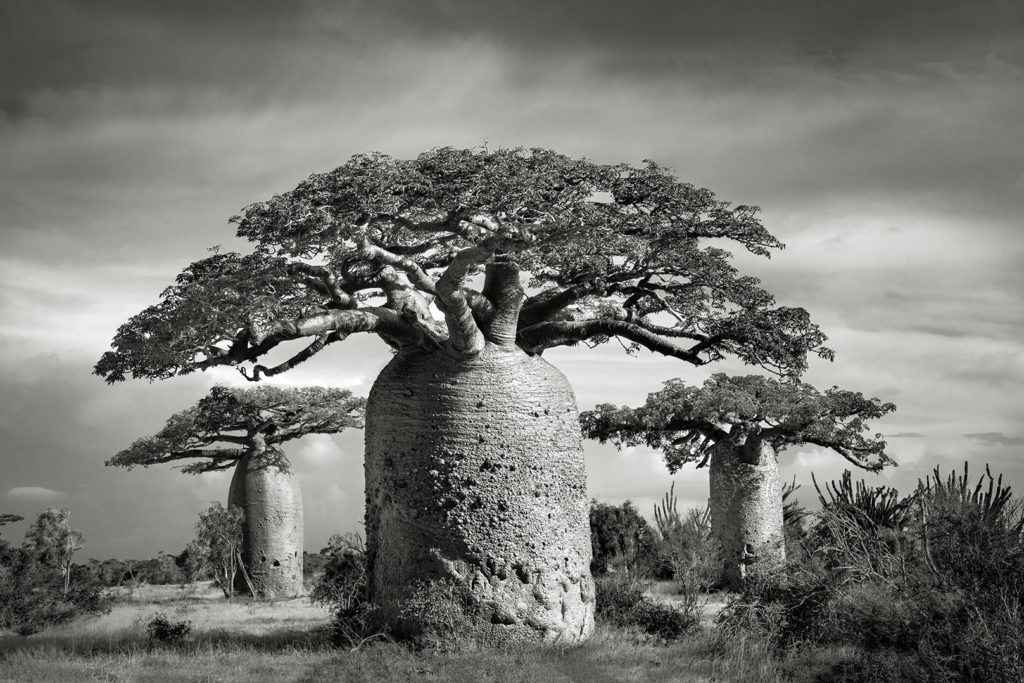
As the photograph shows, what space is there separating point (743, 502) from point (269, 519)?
8738 mm

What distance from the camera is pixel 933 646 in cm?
910

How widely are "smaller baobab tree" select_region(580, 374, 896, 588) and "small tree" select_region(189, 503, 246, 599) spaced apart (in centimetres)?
671

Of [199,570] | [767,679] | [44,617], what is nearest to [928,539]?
[767,679]

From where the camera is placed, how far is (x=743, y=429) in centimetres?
1781

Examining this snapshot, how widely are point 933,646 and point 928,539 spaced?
1352mm

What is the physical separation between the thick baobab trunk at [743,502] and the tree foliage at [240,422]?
Answer: 7.08 m

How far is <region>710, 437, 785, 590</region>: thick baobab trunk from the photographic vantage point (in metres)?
17.3

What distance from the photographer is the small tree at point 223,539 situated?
18.2 meters

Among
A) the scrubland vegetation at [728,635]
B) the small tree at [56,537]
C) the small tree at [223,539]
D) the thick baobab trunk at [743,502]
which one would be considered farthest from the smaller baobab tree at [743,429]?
the small tree at [56,537]

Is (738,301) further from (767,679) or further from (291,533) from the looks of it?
(291,533)

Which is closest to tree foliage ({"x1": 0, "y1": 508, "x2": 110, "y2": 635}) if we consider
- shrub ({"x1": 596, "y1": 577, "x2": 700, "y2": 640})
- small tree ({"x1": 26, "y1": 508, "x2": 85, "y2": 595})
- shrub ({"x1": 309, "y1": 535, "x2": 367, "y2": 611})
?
small tree ({"x1": 26, "y1": 508, "x2": 85, "y2": 595})

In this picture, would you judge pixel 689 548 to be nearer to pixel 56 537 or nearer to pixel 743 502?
pixel 743 502

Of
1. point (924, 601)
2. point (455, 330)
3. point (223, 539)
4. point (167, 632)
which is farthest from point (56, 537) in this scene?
point (924, 601)

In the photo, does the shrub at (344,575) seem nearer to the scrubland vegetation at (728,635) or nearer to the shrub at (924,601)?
the scrubland vegetation at (728,635)
